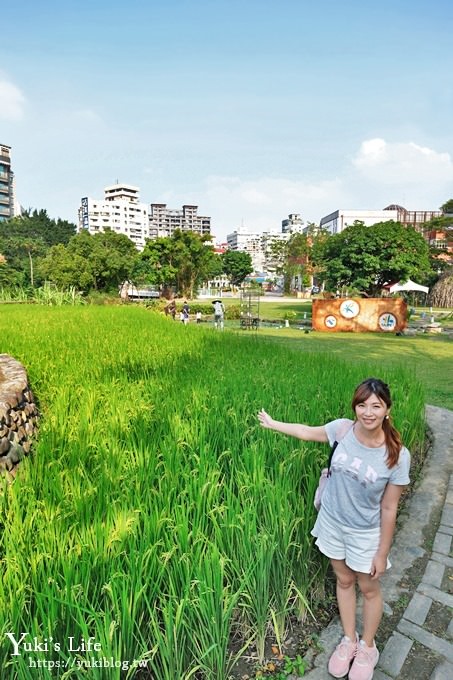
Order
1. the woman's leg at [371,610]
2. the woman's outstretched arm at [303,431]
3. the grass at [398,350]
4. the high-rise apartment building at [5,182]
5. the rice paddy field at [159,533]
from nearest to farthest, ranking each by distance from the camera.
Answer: the rice paddy field at [159,533], the woman's leg at [371,610], the woman's outstretched arm at [303,431], the grass at [398,350], the high-rise apartment building at [5,182]

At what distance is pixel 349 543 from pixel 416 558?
41.7 inches

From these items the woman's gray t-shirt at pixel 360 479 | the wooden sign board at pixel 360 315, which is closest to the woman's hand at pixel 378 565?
the woman's gray t-shirt at pixel 360 479

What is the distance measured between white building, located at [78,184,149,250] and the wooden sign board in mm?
72243

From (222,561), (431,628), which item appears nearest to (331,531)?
→ (222,561)

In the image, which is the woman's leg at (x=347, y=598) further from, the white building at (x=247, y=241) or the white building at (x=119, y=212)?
the white building at (x=247, y=241)

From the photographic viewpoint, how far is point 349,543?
1.62m

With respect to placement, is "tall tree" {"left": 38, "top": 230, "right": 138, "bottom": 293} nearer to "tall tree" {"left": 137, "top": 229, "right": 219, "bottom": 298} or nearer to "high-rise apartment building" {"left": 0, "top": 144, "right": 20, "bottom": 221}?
"tall tree" {"left": 137, "top": 229, "right": 219, "bottom": 298}

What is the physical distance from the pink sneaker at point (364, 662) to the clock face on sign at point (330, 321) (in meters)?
14.1

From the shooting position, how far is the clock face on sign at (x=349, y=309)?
15.0 m

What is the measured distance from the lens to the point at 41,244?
115ft

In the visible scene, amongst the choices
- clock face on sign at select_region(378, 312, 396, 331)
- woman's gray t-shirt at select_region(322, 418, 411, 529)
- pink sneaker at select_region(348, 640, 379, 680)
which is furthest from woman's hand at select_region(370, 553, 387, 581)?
clock face on sign at select_region(378, 312, 396, 331)

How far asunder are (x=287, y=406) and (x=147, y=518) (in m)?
1.65

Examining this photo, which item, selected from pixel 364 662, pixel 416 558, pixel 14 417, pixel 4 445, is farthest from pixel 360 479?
pixel 14 417

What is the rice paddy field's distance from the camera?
1.32 meters
